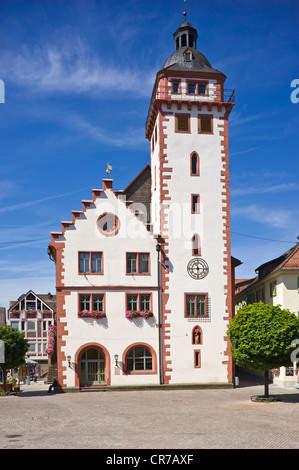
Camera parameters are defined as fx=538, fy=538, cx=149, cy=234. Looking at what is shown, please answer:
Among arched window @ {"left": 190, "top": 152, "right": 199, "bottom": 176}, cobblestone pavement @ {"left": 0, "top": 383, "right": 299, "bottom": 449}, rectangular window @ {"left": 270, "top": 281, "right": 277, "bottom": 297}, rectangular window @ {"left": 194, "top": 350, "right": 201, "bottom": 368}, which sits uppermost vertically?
arched window @ {"left": 190, "top": 152, "right": 199, "bottom": 176}

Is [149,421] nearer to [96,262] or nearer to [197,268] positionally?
[96,262]

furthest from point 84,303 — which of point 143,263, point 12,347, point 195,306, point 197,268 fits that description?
point 197,268

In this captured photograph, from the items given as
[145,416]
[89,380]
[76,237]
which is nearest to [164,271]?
[76,237]

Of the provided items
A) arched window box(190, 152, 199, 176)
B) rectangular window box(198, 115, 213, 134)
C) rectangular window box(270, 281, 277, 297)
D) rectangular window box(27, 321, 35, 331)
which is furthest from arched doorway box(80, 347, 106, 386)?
rectangular window box(27, 321, 35, 331)

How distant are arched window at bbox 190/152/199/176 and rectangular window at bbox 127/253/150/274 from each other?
8.07 m

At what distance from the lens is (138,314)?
42375 millimetres

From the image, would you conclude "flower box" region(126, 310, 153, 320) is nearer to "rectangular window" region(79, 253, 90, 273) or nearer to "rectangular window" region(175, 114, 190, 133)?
"rectangular window" region(79, 253, 90, 273)

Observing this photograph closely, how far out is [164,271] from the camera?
142ft

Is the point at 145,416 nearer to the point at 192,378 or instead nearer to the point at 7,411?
the point at 7,411

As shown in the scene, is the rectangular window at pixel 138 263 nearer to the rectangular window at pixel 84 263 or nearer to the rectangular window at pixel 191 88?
the rectangular window at pixel 84 263

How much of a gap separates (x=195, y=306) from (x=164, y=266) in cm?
407

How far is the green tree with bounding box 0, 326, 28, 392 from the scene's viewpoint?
3919 centimetres

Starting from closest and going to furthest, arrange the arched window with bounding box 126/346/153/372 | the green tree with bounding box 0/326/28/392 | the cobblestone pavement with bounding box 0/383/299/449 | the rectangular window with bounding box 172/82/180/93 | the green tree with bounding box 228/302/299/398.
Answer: the cobblestone pavement with bounding box 0/383/299/449, the green tree with bounding box 228/302/299/398, the green tree with bounding box 0/326/28/392, the arched window with bounding box 126/346/153/372, the rectangular window with bounding box 172/82/180/93
